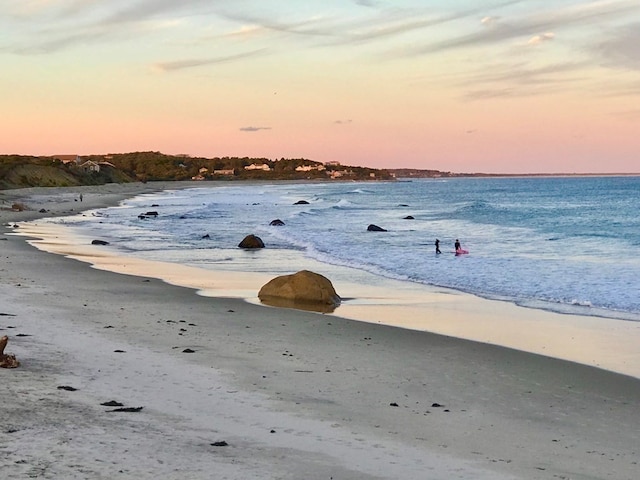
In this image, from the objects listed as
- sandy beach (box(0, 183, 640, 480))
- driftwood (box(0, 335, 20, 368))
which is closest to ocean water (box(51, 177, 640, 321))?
sandy beach (box(0, 183, 640, 480))

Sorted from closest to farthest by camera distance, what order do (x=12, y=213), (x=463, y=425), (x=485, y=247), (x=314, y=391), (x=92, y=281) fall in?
(x=463, y=425) → (x=314, y=391) → (x=92, y=281) → (x=485, y=247) → (x=12, y=213)

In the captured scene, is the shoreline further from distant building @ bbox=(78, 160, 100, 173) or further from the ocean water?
distant building @ bbox=(78, 160, 100, 173)

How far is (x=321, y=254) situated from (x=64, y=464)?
26.3 meters

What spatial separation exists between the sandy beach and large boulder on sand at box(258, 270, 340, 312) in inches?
98.8

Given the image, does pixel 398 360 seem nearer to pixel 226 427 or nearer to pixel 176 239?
pixel 226 427

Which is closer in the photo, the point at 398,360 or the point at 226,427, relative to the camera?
the point at 226,427

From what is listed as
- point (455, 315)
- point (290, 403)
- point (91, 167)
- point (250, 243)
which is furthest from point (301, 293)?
point (91, 167)

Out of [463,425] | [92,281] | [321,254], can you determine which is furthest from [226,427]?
[321,254]

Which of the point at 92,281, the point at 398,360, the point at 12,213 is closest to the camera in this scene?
the point at 398,360

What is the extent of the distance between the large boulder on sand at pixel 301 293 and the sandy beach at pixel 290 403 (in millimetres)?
2508

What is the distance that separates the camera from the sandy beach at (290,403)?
22.7 ft

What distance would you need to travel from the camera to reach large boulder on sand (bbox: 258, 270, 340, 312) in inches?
719

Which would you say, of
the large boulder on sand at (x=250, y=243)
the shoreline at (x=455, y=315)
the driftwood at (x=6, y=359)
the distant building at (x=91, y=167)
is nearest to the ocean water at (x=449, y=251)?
the large boulder on sand at (x=250, y=243)

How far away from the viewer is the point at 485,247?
36125mm
